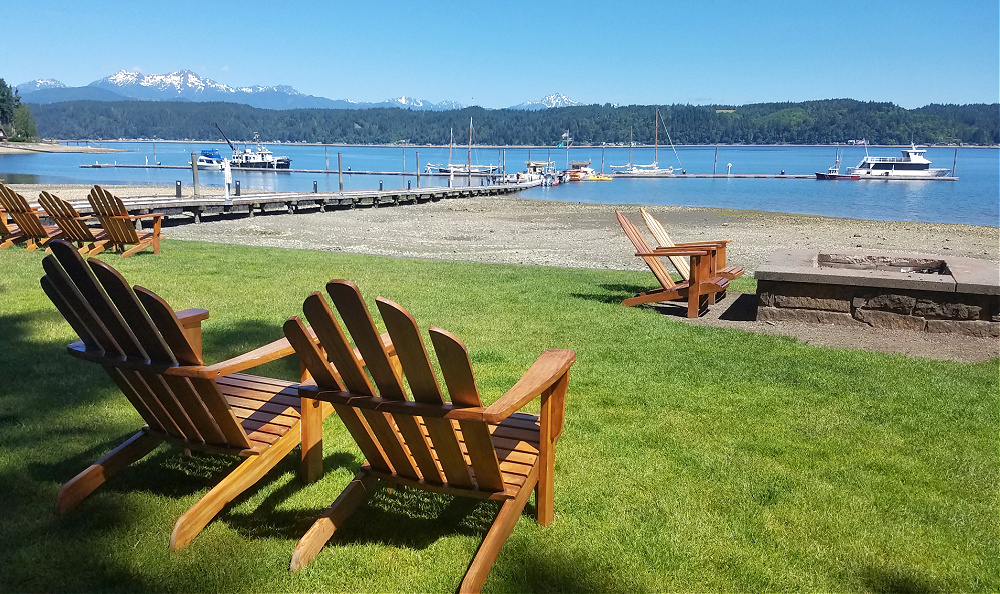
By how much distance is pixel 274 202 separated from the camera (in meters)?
23.2

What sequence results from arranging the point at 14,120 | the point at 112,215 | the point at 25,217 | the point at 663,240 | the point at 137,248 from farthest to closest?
the point at 14,120, the point at 25,217, the point at 137,248, the point at 112,215, the point at 663,240

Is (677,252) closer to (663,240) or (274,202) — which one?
(663,240)

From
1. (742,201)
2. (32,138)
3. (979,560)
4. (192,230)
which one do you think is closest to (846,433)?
(979,560)

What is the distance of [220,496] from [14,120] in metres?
130

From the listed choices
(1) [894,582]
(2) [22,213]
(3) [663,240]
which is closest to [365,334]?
(1) [894,582]

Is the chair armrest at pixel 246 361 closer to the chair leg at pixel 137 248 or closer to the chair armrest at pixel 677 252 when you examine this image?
the chair armrest at pixel 677 252

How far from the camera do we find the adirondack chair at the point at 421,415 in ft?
6.86

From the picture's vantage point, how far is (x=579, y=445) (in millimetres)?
3484

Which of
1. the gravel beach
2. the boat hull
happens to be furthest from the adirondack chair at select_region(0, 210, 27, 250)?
the boat hull

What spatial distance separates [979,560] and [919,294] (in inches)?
152

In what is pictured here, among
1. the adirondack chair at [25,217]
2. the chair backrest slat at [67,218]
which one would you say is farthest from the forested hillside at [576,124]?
the chair backrest slat at [67,218]

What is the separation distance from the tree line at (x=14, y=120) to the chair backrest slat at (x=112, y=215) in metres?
115

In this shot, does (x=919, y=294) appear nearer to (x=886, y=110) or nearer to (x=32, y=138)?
(x=32, y=138)

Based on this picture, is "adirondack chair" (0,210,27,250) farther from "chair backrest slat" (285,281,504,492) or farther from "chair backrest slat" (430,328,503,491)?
"chair backrest slat" (430,328,503,491)
